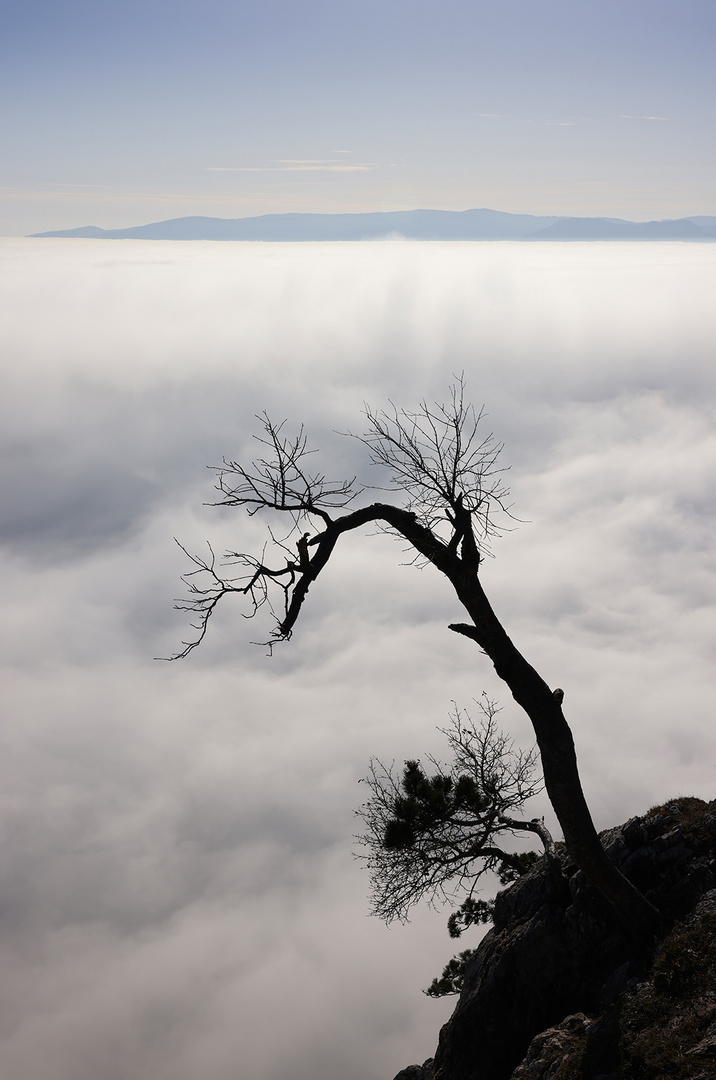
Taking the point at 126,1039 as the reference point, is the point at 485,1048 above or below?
below

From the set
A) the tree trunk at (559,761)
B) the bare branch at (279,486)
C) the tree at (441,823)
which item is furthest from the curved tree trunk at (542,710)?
the tree at (441,823)

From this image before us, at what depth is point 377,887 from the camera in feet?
49.4

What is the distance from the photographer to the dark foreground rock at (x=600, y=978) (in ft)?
29.5

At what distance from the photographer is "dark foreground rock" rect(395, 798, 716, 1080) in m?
8.99

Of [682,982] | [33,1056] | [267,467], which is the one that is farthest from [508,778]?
[33,1056]

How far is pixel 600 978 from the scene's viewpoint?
11.1 metres

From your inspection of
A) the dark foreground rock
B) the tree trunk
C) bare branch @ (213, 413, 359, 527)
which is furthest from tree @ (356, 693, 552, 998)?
bare branch @ (213, 413, 359, 527)

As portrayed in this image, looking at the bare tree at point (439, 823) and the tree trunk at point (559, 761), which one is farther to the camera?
the bare tree at point (439, 823)

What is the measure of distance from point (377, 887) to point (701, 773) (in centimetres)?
21474

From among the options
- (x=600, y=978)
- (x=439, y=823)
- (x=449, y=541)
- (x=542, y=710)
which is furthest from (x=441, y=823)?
(x=449, y=541)

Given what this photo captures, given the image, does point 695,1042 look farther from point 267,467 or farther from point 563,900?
point 267,467

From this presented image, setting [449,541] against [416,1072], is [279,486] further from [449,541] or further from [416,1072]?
[416,1072]

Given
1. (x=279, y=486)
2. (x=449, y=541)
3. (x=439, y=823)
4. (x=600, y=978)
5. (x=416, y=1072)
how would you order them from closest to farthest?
1. (x=279, y=486)
2. (x=449, y=541)
3. (x=600, y=978)
4. (x=439, y=823)
5. (x=416, y=1072)

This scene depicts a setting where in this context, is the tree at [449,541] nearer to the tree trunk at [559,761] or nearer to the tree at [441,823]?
the tree trunk at [559,761]
